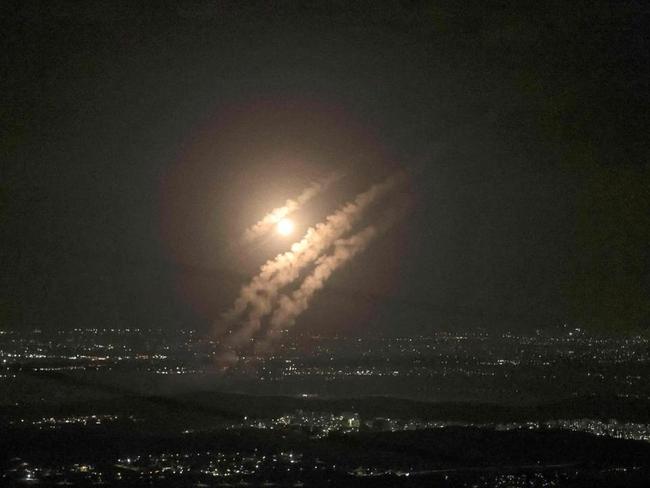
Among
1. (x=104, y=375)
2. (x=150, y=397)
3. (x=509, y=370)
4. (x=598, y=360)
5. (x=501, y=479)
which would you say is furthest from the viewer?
(x=598, y=360)

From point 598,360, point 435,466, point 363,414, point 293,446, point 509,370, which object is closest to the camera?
point 435,466

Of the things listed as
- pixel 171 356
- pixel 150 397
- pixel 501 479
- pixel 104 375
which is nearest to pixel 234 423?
pixel 150 397

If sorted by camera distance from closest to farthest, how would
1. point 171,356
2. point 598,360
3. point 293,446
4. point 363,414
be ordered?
point 293,446 < point 363,414 < point 598,360 < point 171,356

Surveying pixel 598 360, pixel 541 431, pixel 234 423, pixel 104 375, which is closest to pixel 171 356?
pixel 104 375

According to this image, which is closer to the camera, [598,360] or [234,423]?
[234,423]

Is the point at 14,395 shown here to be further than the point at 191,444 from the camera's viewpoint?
Yes

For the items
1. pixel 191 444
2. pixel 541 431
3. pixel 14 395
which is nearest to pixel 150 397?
pixel 14 395

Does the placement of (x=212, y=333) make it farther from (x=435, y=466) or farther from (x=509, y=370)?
(x=435, y=466)

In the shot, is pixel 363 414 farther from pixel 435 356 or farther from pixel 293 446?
pixel 435 356

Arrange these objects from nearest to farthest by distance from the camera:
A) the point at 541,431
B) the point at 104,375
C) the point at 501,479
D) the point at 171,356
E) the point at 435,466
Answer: the point at 501,479 → the point at 435,466 → the point at 541,431 → the point at 104,375 → the point at 171,356

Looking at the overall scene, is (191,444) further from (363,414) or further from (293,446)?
(363,414)
